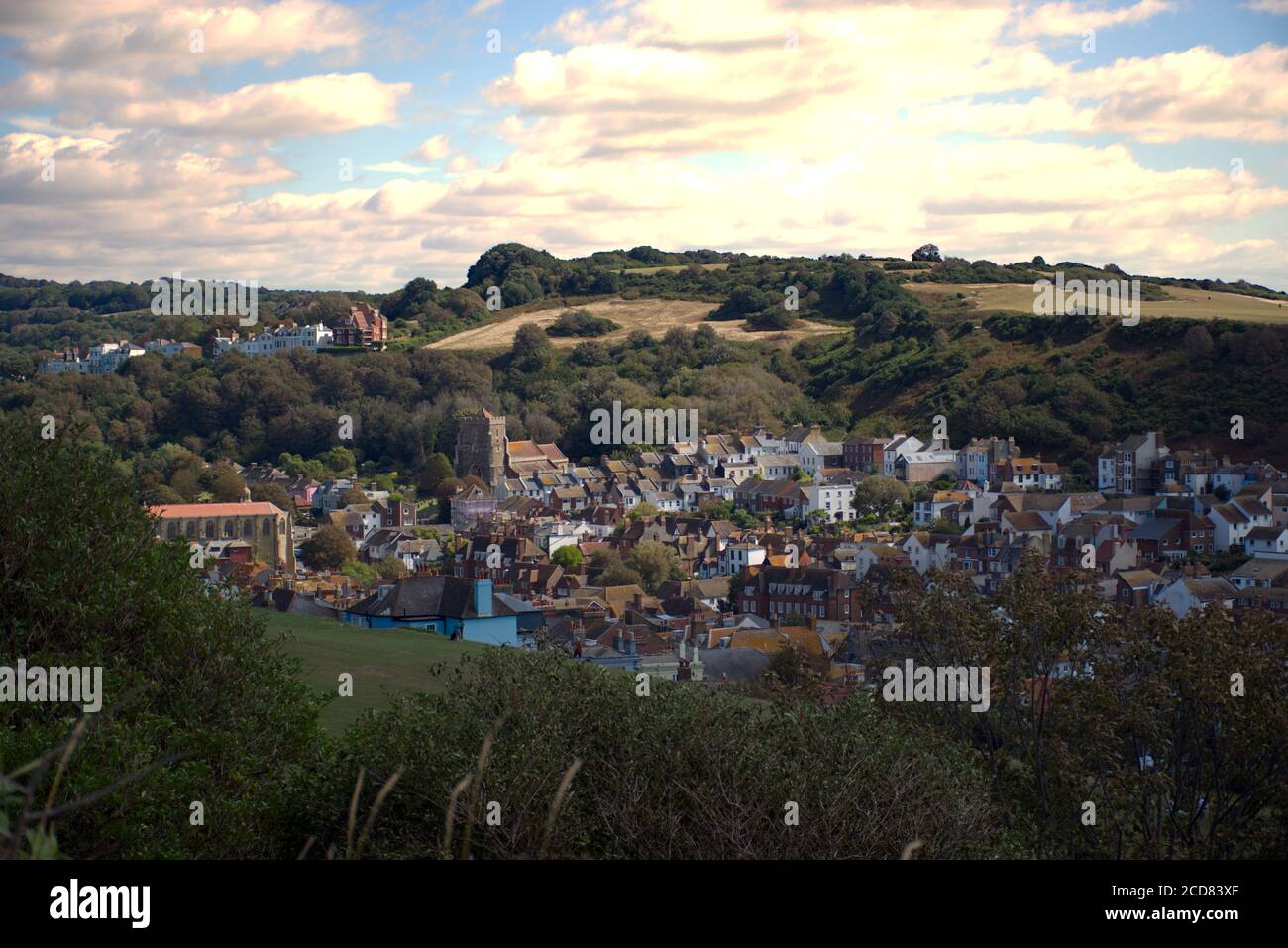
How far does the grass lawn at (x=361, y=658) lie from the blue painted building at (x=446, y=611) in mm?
1235

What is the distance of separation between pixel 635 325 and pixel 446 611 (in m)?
65.3

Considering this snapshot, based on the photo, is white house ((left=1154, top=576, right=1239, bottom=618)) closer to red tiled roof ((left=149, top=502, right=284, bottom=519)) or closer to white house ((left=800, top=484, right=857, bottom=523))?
white house ((left=800, top=484, right=857, bottom=523))

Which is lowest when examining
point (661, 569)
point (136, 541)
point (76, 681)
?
point (661, 569)

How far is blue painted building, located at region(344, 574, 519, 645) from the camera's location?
89.1 feet

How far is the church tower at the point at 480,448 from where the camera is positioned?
66000 mm

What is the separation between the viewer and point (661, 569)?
41.1 m

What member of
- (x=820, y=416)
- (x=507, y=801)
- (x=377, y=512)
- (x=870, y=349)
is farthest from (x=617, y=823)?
(x=870, y=349)

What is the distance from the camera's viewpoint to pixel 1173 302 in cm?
7469

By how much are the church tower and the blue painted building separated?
37.6m

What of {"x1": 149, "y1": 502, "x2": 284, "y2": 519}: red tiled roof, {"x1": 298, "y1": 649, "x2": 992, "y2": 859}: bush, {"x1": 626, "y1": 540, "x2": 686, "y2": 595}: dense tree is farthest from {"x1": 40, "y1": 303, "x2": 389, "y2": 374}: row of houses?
{"x1": 298, "y1": 649, "x2": 992, "y2": 859}: bush

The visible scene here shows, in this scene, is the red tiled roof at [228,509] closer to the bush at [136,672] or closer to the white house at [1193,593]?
the white house at [1193,593]

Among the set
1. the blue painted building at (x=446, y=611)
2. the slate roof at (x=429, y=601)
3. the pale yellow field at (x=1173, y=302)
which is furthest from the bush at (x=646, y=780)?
the pale yellow field at (x=1173, y=302)

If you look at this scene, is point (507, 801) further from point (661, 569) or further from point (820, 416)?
point (820, 416)
